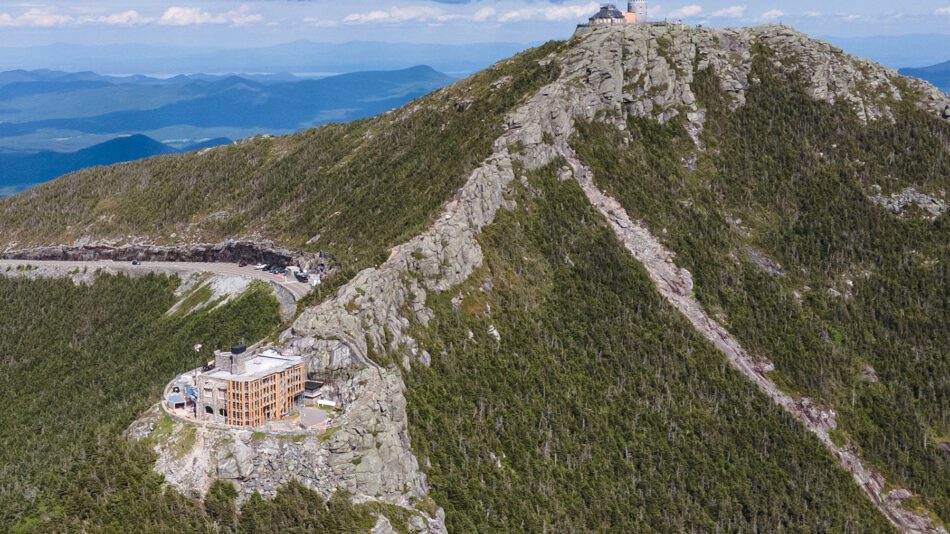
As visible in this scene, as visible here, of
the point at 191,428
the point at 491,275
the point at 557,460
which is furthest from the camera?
the point at 491,275

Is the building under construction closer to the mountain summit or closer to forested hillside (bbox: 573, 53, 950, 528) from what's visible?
the mountain summit

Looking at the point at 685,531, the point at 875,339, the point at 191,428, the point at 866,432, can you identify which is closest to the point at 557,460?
the point at 685,531

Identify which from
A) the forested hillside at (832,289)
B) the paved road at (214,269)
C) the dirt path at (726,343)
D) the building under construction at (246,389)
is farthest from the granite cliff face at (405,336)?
the paved road at (214,269)

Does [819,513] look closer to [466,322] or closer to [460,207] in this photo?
[466,322]

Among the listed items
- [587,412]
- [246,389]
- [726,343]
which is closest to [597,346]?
[587,412]

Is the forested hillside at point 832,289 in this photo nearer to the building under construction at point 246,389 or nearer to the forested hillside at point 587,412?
the forested hillside at point 587,412
